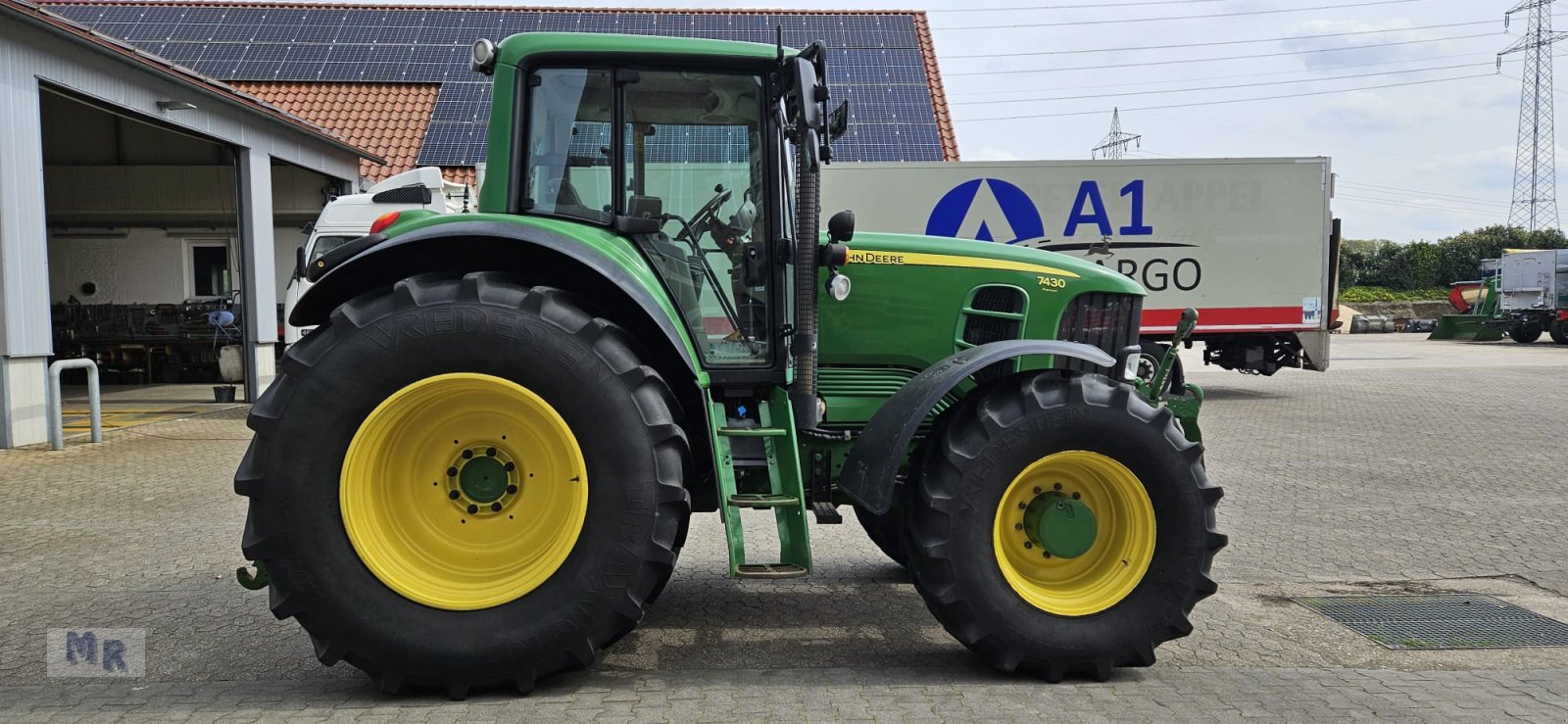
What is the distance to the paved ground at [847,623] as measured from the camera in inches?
141

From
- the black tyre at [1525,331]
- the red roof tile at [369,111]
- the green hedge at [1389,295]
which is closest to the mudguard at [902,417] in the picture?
the red roof tile at [369,111]

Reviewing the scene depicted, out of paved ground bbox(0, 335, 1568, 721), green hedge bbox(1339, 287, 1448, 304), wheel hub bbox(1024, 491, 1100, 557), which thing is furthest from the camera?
green hedge bbox(1339, 287, 1448, 304)

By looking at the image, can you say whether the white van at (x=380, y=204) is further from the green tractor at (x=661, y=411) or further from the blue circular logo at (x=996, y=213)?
the green tractor at (x=661, y=411)

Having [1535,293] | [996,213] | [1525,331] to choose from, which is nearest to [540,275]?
[996,213]

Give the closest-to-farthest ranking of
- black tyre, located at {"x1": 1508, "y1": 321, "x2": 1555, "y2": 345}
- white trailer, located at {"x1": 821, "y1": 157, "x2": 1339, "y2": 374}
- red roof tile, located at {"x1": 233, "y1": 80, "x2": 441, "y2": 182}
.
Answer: white trailer, located at {"x1": 821, "y1": 157, "x2": 1339, "y2": 374}, red roof tile, located at {"x1": 233, "y1": 80, "x2": 441, "y2": 182}, black tyre, located at {"x1": 1508, "y1": 321, "x2": 1555, "y2": 345}

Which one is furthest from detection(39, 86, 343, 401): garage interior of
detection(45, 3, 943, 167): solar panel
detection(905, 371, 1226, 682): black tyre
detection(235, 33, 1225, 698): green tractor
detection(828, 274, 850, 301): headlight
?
detection(905, 371, 1226, 682): black tyre

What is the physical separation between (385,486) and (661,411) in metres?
1.01

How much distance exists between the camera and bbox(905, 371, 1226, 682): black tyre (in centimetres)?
375

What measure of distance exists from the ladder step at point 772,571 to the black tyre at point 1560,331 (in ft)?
106

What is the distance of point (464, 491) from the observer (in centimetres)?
374

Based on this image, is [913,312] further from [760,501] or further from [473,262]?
[473,262]
